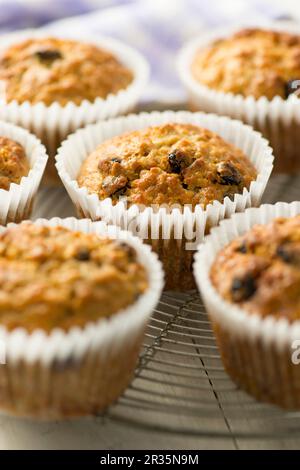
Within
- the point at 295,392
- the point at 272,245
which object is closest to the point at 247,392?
the point at 295,392

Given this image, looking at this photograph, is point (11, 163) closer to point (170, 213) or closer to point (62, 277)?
point (170, 213)

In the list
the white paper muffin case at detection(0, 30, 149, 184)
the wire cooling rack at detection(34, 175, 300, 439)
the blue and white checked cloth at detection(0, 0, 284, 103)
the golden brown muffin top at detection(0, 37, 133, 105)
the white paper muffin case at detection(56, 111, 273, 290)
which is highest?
the blue and white checked cloth at detection(0, 0, 284, 103)

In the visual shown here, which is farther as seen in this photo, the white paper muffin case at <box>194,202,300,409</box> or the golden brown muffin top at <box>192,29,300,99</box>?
the golden brown muffin top at <box>192,29,300,99</box>

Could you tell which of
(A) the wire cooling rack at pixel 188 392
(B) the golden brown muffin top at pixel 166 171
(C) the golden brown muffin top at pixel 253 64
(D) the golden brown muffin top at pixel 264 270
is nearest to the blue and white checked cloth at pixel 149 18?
(C) the golden brown muffin top at pixel 253 64

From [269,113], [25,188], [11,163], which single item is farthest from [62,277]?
[269,113]

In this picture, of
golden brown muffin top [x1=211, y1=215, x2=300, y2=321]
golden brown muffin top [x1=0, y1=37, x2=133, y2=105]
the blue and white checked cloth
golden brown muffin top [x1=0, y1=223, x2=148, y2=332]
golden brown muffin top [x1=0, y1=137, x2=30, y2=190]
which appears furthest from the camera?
the blue and white checked cloth

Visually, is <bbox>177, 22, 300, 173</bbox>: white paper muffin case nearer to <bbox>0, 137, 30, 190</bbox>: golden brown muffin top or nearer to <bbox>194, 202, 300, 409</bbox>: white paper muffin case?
<bbox>0, 137, 30, 190</bbox>: golden brown muffin top

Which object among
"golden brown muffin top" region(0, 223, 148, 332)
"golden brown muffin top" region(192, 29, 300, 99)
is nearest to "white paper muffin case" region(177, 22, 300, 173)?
"golden brown muffin top" region(192, 29, 300, 99)

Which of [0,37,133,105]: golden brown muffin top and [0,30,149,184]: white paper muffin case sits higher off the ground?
[0,37,133,105]: golden brown muffin top
